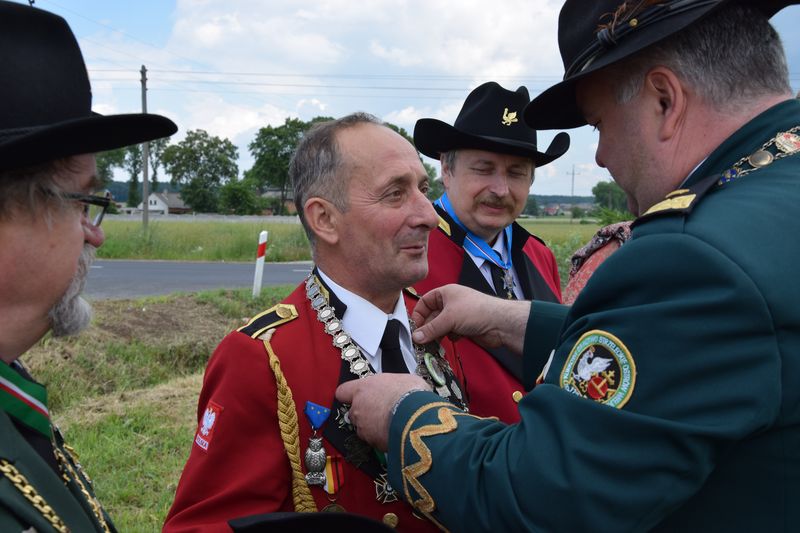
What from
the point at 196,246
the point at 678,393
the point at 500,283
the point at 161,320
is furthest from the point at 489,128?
the point at 196,246

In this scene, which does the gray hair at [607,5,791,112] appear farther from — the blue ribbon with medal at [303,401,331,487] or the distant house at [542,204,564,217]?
the distant house at [542,204,564,217]

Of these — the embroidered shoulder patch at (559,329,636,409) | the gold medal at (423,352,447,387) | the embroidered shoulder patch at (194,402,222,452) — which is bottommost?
the embroidered shoulder patch at (194,402,222,452)

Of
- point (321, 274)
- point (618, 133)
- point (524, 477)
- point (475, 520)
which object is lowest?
point (475, 520)

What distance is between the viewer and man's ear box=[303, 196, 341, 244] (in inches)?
102

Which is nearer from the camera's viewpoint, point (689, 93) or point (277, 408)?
point (689, 93)

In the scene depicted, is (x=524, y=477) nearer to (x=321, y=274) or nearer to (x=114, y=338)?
(x=321, y=274)

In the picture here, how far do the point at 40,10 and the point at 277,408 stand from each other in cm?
134

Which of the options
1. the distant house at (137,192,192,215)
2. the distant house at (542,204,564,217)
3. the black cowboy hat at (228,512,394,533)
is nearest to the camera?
the black cowboy hat at (228,512,394,533)

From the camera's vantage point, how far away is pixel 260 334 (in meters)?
2.37

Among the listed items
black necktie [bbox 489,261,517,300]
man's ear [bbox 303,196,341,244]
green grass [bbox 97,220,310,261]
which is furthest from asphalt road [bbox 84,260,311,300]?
man's ear [bbox 303,196,341,244]

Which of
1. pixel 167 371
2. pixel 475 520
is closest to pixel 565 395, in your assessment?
pixel 475 520

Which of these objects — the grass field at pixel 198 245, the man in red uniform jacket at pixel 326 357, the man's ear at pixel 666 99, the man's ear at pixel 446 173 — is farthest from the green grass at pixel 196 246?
the man's ear at pixel 666 99

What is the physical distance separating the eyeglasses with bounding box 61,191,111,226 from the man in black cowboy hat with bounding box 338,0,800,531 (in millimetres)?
1009

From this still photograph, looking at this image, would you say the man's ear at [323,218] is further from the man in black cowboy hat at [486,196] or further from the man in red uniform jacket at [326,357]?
the man in black cowboy hat at [486,196]
